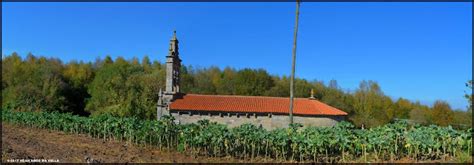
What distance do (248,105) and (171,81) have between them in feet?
22.0

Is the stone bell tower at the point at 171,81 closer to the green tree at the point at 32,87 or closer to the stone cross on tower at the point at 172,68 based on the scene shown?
the stone cross on tower at the point at 172,68

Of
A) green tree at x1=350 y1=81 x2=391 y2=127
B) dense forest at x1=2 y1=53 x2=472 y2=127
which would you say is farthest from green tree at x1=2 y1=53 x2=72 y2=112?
green tree at x1=350 y1=81 x2=391 y2=127

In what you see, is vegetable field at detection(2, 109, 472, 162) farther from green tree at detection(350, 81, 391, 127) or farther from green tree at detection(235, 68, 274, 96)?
green tree at detection(235, 68, 274, 96)

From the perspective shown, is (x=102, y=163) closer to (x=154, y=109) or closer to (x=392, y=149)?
(x=392, y=149)

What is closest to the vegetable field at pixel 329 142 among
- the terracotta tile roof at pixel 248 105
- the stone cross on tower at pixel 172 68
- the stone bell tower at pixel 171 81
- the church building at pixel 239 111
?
the church building at pixel 239 111

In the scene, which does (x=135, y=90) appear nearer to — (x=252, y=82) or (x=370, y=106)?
(x=252, y=82)

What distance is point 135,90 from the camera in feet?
130

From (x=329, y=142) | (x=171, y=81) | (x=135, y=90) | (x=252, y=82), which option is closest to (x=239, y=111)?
(x=171, y=81)

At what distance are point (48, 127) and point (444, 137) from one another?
2697cm

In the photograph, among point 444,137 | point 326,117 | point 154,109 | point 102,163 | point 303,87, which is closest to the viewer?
point 102,163

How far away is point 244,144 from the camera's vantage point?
622 inches

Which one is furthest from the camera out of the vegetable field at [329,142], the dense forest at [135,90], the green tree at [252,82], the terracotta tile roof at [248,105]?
the green tree at [252,82]

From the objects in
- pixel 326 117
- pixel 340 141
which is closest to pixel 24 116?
pixel 326 117

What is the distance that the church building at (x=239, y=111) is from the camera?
110 ft
